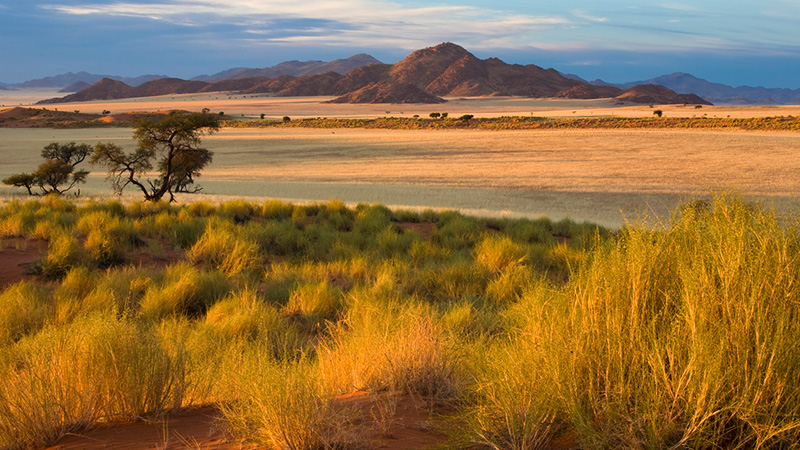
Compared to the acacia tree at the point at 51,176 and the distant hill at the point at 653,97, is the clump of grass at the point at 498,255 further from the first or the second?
the distant hill at the point at 653,97

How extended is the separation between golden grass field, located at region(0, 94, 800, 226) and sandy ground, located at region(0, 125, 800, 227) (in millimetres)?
59

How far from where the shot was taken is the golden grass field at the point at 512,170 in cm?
2372

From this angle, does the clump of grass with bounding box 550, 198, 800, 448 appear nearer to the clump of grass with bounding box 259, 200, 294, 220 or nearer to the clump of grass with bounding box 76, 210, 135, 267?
the clump of grass with bounding box 76, 210, 135, 267

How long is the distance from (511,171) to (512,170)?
405mm

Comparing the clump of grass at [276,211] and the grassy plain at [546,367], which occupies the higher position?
the grassy plain at [546,367]

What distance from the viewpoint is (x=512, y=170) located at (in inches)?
1320

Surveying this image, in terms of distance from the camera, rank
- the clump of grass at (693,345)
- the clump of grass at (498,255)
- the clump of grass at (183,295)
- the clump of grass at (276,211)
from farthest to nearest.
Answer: the clump of grass at (276,211)
the clump of grass at (498,255)
the clump of grass at (183,295)
the clump of grass at (693,345)

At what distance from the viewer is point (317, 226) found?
1589cm

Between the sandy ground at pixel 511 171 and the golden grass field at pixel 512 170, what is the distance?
0.19 feet

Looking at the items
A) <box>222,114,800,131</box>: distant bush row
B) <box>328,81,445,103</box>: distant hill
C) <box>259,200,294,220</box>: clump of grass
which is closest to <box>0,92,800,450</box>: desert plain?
<box>259,200,294,220</box>: clump of grass

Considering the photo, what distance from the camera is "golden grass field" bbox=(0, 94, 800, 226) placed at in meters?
23.7

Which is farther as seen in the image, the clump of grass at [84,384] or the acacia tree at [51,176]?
the acacia tree at [51,176]

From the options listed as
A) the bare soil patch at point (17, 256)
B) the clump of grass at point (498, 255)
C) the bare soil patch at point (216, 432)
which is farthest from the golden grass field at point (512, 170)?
the bare soil patch at point (17, 256)

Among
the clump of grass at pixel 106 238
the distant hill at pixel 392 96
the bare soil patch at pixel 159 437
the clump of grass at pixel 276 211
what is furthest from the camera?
the distant hill at pixel 392 96
